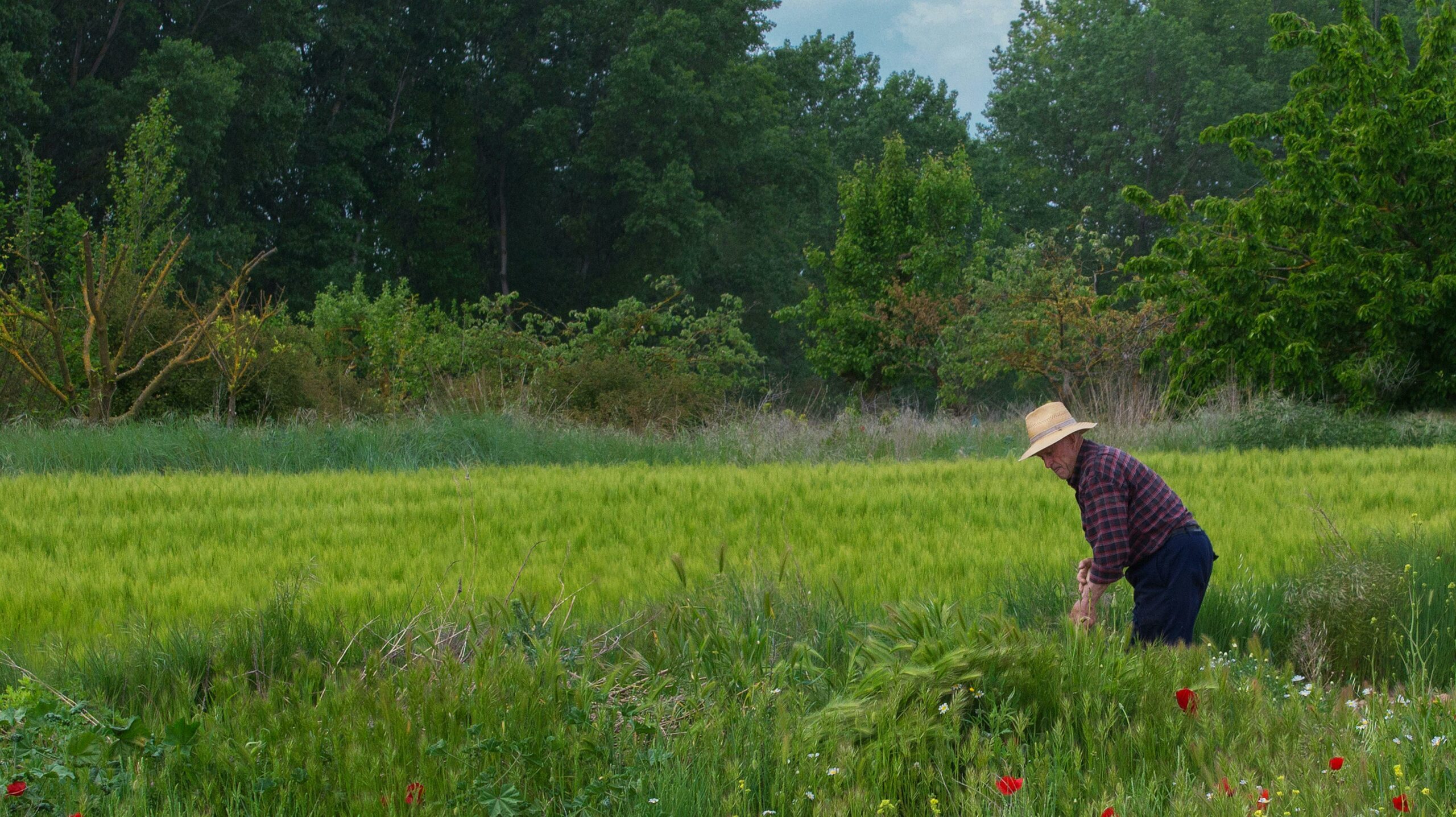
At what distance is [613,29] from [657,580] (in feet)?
121

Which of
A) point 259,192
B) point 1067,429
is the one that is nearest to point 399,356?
point 1067,429

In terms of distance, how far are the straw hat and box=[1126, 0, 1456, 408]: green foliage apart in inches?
539

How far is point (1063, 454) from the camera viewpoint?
4.59 metres

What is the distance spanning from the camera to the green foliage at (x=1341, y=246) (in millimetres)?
16469

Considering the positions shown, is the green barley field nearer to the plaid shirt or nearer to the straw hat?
the plaid shirt

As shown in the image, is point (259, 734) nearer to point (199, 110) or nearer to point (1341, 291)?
point (1341, 291)

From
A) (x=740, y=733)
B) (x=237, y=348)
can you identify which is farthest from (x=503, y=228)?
(x=740, y=733)

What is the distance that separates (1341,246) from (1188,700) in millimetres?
15413

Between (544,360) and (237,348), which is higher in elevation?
(237,348)

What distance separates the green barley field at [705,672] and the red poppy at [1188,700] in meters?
0.01

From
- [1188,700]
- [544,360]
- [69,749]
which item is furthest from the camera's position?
[544,360]

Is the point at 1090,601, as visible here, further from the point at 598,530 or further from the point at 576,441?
the point at 576,441

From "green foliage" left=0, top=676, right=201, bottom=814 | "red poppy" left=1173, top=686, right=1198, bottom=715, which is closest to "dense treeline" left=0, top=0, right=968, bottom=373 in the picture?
"green foliage" left=0, top=676, right=201, bottom=814

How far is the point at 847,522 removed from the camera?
7.76 meters
